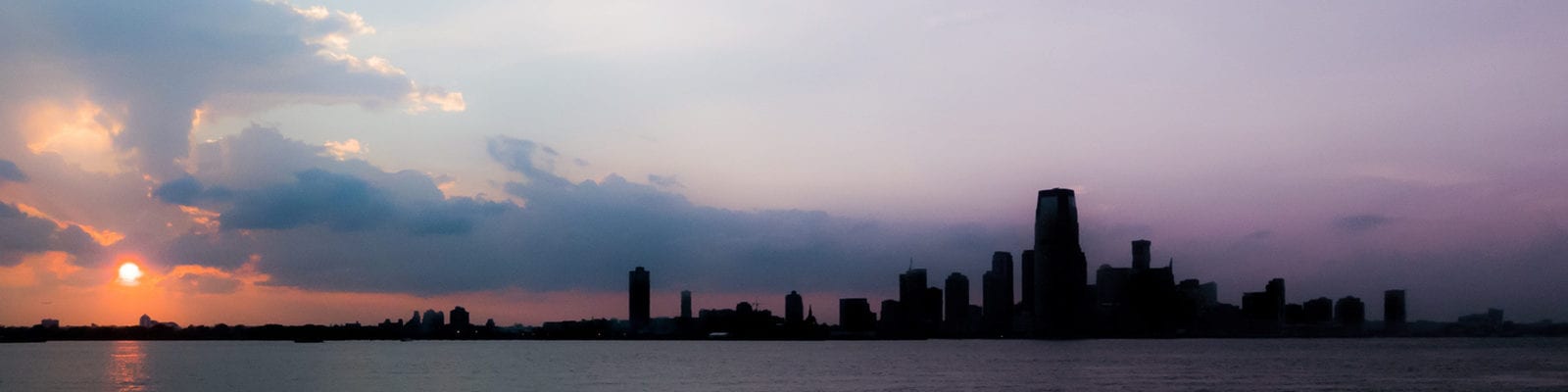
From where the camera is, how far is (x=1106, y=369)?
198250mm

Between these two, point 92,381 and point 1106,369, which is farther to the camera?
point 1106,369

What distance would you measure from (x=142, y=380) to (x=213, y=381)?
1030 cm

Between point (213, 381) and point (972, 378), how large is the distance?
95761 mm

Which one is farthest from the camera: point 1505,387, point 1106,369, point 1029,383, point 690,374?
point 1106,369

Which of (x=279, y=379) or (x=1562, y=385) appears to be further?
(x=279, y=379)

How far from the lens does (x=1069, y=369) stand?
198 m

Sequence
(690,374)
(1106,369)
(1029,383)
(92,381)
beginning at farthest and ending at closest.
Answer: (1106,369) < (690,374) < (92,381) < (1029,383)

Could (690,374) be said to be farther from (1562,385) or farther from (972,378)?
(1562,385)

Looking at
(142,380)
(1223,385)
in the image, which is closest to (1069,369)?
(1223,385)

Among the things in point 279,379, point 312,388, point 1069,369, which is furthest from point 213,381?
point 1069,369

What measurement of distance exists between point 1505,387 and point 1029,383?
50.2 meters

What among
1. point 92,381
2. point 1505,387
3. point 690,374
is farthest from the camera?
point 690,374

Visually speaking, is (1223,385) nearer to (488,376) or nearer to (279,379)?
(488,376)

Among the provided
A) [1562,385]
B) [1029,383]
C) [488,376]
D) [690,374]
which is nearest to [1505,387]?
[1562,385]
